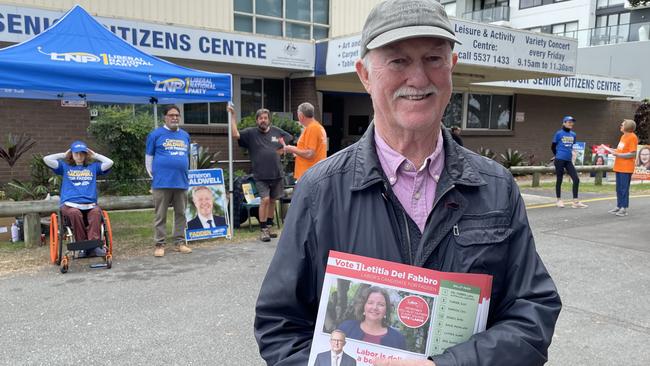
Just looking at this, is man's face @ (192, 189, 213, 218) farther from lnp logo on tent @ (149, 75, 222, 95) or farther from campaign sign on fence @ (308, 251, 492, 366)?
campaign sign on fence @ (308, 251, 492, 366)

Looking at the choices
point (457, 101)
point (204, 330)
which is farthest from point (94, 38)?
point (457, 101)

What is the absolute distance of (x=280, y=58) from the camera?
1303cm

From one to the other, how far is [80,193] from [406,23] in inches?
244

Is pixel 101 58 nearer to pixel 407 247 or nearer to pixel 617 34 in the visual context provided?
pixel 407 247

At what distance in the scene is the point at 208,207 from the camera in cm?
786

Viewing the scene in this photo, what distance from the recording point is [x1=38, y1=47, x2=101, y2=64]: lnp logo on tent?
21.0 ft

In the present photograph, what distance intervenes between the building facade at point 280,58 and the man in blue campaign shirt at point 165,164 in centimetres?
506

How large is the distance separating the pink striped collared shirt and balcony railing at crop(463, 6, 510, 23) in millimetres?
45586

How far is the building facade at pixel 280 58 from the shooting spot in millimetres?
11031

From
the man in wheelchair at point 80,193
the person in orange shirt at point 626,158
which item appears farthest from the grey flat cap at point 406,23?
the person in orange shirt at point 626,158

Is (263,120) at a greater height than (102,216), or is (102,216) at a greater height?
(263,120)

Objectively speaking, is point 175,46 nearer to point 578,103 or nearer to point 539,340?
point 539,340

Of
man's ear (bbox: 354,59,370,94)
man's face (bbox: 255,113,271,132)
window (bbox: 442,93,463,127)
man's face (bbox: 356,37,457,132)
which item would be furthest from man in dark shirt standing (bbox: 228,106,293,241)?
window (bbox: 442,93,463,127)

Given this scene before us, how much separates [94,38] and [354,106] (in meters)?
11.9
